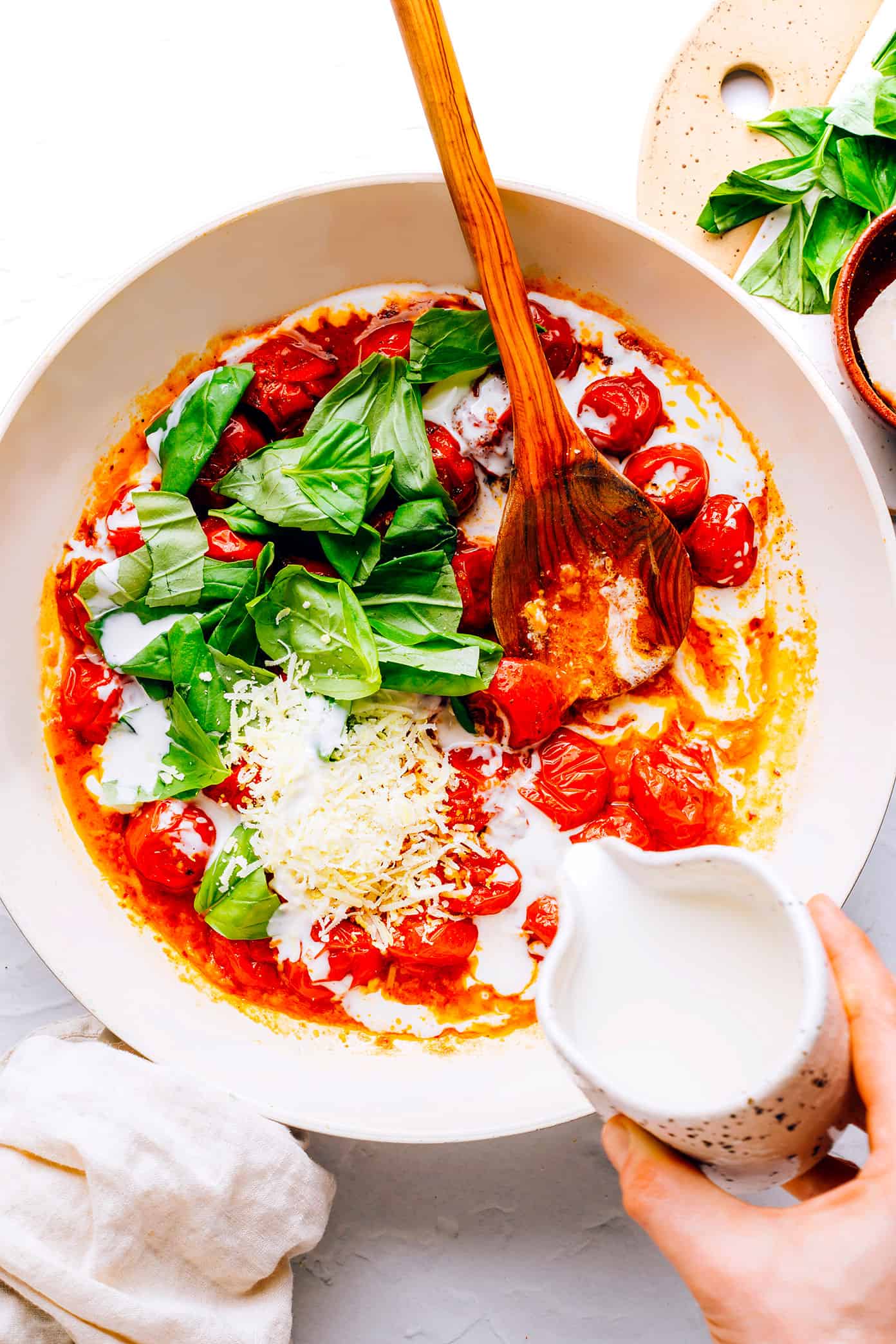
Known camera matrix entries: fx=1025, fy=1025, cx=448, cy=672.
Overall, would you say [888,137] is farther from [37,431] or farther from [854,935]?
[37,431]

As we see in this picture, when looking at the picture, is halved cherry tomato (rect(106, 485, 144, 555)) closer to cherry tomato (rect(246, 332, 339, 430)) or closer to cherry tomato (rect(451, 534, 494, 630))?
cherry tomato (rect(246, 332, 339, 430))

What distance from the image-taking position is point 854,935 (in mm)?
1330

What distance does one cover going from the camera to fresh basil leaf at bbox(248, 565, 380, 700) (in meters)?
1.92

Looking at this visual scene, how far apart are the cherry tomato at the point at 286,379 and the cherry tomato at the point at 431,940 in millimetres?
1043

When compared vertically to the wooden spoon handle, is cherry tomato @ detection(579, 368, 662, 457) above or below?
below

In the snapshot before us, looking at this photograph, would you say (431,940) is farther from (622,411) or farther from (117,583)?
(622,411)

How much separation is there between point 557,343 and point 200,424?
2.45ft

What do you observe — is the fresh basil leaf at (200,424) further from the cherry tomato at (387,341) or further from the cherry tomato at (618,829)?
the cherry tomato at (618,829)

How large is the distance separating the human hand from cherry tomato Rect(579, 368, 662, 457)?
1213 mm

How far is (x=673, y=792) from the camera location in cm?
204

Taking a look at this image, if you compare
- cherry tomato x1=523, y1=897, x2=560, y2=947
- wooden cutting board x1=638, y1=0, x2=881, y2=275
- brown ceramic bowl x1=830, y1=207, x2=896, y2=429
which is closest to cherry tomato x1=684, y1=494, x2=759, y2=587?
brown ceramic bowl x1=830, y1=207, x2=896, y2=429

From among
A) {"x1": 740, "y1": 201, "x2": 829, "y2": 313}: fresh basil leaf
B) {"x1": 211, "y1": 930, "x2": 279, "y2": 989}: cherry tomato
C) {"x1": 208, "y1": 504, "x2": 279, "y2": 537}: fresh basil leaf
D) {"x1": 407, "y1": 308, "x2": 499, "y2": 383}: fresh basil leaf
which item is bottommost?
{"x1": 211, "y1": 930, "x2": 279, "y2": 989}: cherry tomato

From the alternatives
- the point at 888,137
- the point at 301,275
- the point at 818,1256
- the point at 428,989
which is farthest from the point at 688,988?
the point at 888,137

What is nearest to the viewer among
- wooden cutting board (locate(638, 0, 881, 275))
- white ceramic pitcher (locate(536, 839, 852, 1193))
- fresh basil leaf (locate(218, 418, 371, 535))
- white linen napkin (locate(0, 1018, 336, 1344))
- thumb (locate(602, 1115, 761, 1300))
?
white ceramic pitcher (locate(536, 839, 852, 1193))
